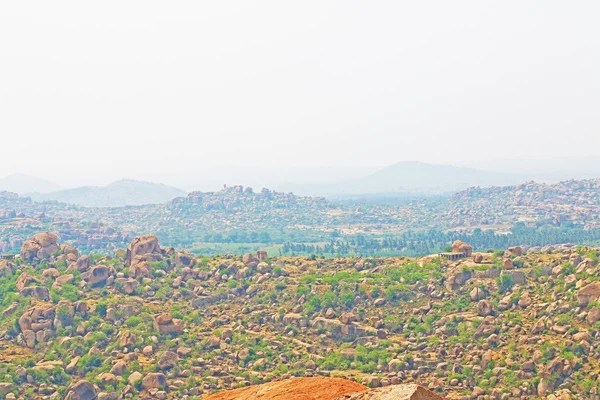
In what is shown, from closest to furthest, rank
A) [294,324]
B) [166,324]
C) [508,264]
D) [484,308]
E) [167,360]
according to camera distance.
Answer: [167,360], [484,308], [166,324], [294,324], [508,264]

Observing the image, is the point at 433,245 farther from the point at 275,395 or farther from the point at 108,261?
the point at 275,395

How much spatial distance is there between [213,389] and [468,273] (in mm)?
26282

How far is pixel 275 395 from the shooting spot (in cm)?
2816

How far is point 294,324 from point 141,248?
22863 millimetres

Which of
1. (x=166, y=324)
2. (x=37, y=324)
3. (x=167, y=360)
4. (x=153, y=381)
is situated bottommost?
(x=153, y=381)

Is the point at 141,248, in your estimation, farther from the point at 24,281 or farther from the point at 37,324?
the point at 37,324

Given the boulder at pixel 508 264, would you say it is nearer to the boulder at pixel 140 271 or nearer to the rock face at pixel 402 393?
the boulder at pixel 140 271

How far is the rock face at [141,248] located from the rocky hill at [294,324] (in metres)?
0.22

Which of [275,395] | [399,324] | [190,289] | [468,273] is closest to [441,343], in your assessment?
[399,324]

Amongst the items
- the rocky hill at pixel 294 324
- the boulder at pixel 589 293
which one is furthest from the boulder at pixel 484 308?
the boulder at pixel 589 293

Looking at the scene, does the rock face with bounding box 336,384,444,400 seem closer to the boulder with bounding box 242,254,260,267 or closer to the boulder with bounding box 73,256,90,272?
the boulder with bounding box 242,254,260,267

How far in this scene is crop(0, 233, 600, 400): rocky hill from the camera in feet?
211

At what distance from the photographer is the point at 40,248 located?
301ft

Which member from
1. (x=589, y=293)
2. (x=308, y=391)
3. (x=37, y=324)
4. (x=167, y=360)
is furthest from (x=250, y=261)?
(x=308, y=391)
